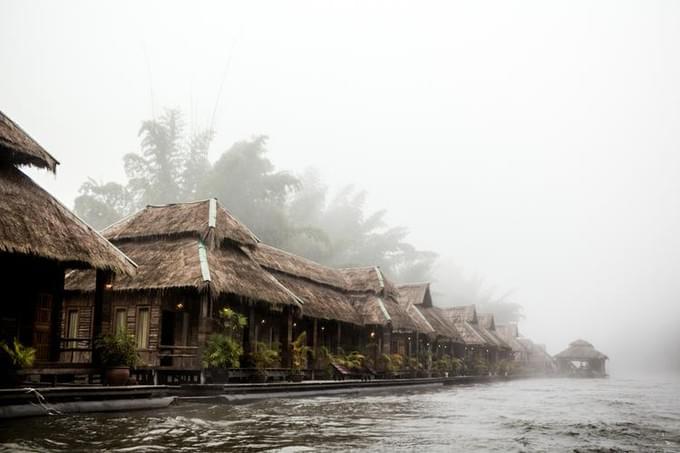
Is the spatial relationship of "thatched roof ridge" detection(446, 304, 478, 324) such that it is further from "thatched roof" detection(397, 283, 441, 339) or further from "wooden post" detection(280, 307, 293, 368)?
"wooden post" detection(280, 307, 293, 368)

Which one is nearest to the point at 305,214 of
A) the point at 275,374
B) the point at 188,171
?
the point at 188,171

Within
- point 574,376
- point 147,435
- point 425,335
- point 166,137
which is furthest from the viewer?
point 574,376

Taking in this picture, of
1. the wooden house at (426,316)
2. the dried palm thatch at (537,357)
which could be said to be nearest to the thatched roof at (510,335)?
the dried palm thatch at (537,357)

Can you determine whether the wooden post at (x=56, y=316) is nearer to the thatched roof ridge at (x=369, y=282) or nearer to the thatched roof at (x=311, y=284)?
the thatched roof at (x=311, y=284)

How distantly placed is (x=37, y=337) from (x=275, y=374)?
990cm

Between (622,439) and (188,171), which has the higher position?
(188,171)

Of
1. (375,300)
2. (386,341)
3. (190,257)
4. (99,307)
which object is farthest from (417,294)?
(99,307)

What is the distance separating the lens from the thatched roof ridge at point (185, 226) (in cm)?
2538

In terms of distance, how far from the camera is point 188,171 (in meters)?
66.0

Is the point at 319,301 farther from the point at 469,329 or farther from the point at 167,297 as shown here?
the point at 469,329

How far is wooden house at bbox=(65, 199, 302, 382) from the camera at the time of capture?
22.3 meters

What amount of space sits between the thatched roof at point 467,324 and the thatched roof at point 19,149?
4317 cm

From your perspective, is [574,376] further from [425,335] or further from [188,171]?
Answer: [188,171]

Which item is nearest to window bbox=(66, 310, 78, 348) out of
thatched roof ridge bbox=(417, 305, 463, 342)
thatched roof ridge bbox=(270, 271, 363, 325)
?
thatched roof ridge bbox=(270, 271, 363, 325)
